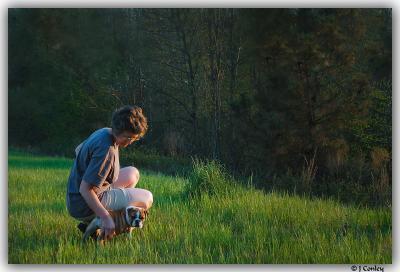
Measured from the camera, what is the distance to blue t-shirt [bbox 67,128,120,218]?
3.90 meters

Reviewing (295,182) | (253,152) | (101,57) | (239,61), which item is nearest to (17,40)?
(101,57)

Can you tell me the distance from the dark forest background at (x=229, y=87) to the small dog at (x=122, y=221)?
4.53 ft

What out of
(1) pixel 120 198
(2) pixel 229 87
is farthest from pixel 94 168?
(2) pixel 229 87

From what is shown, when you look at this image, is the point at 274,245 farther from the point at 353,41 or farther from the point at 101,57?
the point at 101,57

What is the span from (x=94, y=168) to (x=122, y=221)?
0.45 metres

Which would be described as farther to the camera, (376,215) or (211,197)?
(211,197)

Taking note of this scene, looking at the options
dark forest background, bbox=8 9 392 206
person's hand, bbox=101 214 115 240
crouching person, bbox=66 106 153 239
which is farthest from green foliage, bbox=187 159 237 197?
person's hand, bbox=101 214 115 240

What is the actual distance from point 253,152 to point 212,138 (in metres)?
0.45

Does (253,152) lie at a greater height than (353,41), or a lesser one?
lesser

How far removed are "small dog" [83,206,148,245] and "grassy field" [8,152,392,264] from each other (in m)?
0.10

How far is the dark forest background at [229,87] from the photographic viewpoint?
5.05 meters

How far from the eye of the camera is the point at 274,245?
430 centimetres
